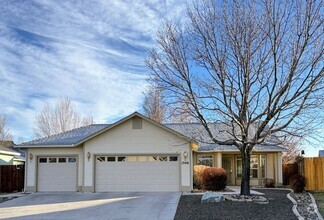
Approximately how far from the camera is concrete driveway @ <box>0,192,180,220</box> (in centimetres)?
1462

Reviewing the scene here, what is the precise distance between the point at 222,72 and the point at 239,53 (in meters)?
1.10

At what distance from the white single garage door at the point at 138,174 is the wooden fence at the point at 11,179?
507 centimetres

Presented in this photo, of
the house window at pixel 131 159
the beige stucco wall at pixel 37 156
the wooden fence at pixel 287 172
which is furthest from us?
the wooden fence at pixel 287 172

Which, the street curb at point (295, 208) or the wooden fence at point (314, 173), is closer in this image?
the street curb at point (295, 208)

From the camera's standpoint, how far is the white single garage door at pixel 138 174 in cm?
2106

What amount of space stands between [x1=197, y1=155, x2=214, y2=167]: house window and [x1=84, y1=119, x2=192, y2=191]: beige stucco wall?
4.54 meters

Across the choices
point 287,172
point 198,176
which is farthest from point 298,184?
point 287,172

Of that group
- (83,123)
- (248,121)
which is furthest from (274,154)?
(83,123)

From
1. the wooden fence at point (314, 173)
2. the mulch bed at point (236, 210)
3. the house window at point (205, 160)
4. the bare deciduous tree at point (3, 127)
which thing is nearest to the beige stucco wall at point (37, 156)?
the mulch bed at point (236, 210)

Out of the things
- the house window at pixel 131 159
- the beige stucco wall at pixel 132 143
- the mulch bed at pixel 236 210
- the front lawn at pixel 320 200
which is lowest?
the mulch bed at pixel 236 210

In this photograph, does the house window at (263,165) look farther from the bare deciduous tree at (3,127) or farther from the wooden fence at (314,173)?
the bare deciduous tree at (3,127)

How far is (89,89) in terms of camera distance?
26.1m

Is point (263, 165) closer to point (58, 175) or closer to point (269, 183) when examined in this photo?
point (269, 183)

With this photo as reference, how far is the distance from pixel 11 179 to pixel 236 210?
14132 mm
